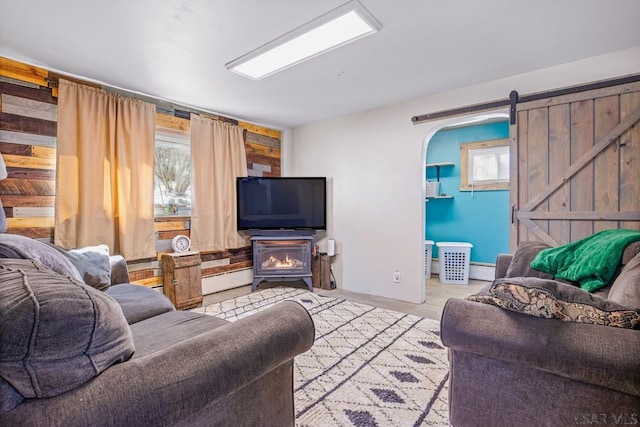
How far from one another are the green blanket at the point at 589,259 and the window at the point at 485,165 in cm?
270

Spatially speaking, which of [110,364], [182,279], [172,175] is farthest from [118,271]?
[110,364]

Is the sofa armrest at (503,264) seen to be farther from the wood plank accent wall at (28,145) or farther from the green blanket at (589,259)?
the wood plank accent wall at (28,145)

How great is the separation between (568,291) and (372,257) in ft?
9.57

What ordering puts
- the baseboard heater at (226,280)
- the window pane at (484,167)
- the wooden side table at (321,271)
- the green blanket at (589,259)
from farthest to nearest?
the window pane at (484,167) < the wooden side table at (321,271) < the baseboard heater at (226,280) < the green blanket at (589,259)

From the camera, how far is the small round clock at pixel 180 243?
11.8 feet

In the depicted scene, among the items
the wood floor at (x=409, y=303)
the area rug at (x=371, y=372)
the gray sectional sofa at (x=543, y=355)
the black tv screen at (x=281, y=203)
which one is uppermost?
the black tv screen at (x=281, y=203)

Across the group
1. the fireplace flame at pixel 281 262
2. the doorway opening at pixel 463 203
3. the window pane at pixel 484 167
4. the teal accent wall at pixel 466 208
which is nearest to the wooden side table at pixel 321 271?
the fireplace flame at pixel 281 262

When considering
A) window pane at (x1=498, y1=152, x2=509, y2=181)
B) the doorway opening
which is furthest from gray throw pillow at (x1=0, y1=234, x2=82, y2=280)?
window pane at (x1=498, y1=152, x2=509, y2=181)

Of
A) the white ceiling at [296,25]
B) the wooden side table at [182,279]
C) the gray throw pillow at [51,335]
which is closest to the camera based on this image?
the gray throw pillow at [51,335]

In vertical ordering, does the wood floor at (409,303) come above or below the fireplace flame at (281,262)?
below

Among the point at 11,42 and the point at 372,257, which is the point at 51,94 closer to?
the point at 11,42

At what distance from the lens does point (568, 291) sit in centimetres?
116

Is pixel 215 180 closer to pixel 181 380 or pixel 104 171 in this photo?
pixel 104 171

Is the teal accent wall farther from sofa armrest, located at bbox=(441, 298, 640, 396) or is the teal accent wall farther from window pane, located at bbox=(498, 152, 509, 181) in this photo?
sofa armrest, located at bbox=(441, 298, 640, 396)
